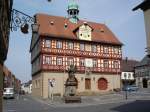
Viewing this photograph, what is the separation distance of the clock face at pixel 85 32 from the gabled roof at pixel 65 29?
100 cm

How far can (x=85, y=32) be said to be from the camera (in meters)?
55.1

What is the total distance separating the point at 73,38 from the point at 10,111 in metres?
29.0

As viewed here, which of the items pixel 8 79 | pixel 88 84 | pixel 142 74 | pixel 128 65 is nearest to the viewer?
pixel 88 84

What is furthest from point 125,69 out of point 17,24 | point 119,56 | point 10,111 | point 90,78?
point 17,24

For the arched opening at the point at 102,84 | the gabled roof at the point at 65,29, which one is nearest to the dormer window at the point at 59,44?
the gabled roof at the point at 65,29

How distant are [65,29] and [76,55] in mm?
5533

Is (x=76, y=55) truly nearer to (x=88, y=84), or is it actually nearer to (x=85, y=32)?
(x=85, y=32)

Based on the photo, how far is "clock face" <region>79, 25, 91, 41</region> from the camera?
5428 centimetres

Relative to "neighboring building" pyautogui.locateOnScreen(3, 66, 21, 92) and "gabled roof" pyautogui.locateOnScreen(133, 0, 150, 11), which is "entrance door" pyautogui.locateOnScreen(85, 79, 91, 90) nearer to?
"neighboring building" pyautogui.locateOnScreen(3, 66, 21, 92)

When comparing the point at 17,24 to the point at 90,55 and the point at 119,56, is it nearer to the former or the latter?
the point at 90,55

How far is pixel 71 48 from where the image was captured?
5284cm

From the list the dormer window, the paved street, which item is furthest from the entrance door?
the paved street

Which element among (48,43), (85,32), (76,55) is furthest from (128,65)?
(48,43)

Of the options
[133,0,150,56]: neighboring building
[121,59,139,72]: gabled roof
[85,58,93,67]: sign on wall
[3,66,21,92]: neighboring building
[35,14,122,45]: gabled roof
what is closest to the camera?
[133,0,150,56]: neighboring building
